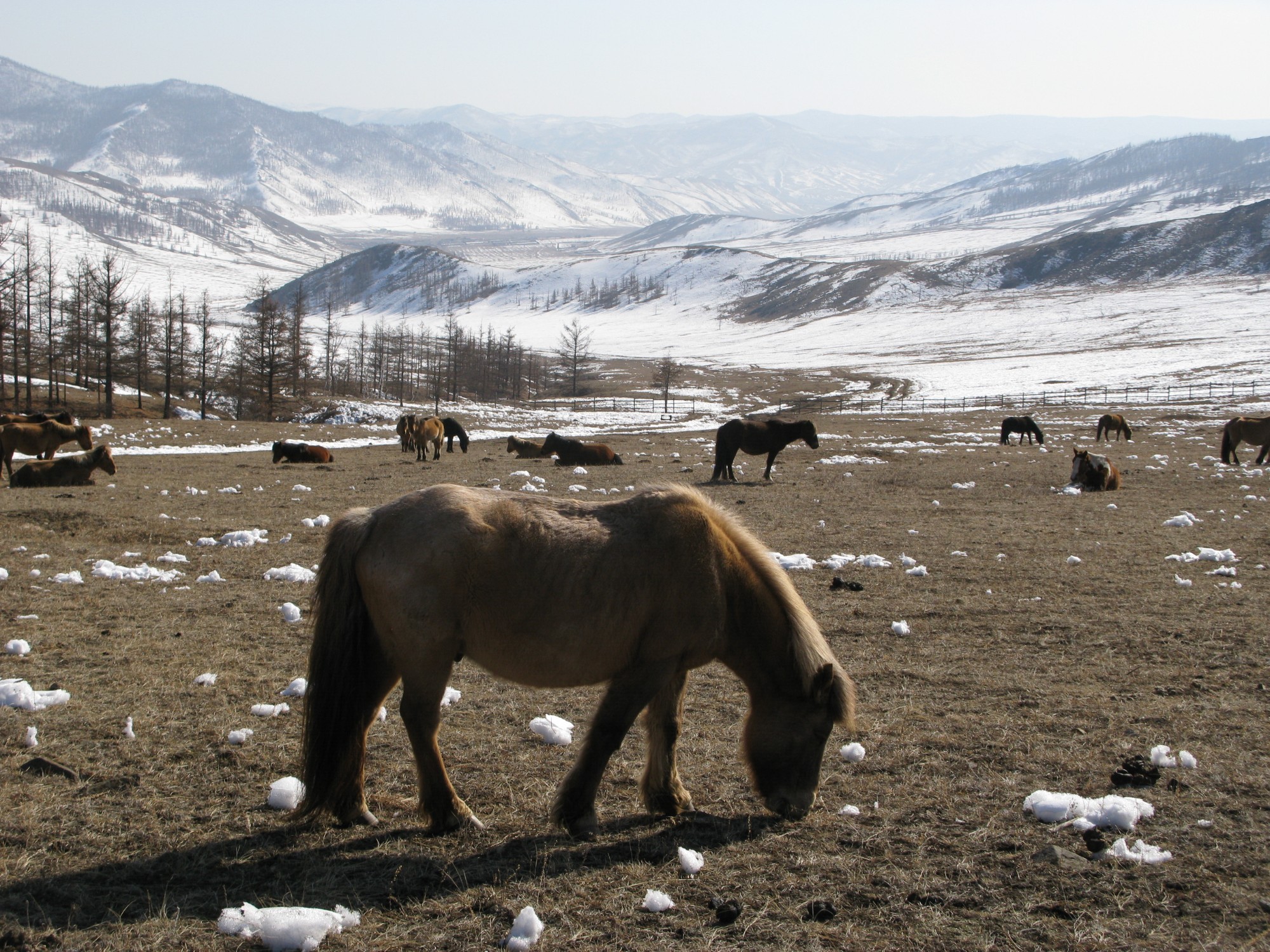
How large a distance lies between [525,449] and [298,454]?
8854 millimetres

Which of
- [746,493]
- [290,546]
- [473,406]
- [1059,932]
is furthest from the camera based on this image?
[473,406]

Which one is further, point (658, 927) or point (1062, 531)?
point (1062, 531)

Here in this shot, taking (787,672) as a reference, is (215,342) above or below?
above

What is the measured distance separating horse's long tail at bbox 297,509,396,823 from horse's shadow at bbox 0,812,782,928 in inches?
10.0

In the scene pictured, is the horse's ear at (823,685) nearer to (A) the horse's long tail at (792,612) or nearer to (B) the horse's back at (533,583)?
(A) the horse's long tail at (792,612)

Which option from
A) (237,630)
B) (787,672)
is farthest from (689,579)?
(237,630)

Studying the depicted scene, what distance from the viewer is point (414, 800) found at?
554 cm

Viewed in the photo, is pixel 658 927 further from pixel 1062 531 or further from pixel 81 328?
pixel 81 328

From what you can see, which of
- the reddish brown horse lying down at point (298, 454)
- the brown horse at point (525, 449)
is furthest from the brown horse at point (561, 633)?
the brown horse at point (525, 449)

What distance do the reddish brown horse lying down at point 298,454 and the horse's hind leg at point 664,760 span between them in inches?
987

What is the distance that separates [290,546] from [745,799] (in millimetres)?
9705

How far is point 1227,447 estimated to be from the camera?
26.1m

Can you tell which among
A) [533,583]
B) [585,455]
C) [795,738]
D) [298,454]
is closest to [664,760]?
[795,738]

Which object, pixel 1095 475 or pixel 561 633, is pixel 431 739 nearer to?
pixel 561 633
